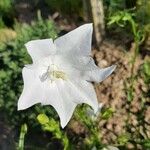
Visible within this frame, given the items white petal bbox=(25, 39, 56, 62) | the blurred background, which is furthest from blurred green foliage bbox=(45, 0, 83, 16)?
white petal bbox=(25, 39, 56, 62)

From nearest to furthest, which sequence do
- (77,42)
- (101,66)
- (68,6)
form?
(77,42)
(101,66)
(68,6)

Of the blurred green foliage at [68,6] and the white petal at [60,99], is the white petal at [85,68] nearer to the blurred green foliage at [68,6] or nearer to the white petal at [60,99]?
the white petal at [60,99]

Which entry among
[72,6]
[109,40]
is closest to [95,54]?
[109,40]

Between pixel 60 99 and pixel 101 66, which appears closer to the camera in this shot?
pixel 60 99

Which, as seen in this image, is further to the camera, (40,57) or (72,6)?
(72,6)

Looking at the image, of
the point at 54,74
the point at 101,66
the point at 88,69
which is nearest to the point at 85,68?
the point at 88,69

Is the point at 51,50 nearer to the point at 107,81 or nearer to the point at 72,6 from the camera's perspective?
the point at 107,81

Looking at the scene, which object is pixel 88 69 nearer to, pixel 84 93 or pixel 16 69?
pixel 84 93
